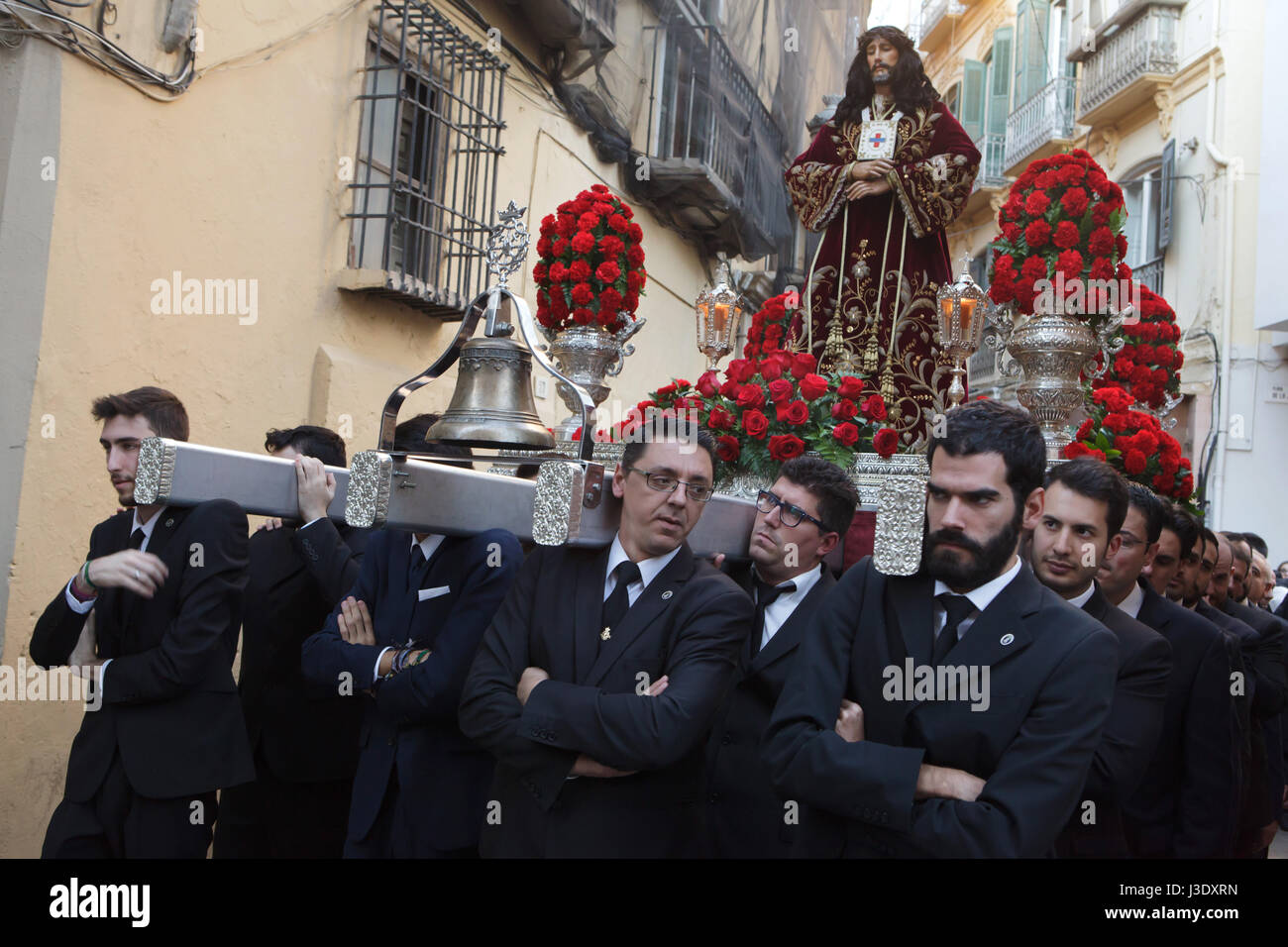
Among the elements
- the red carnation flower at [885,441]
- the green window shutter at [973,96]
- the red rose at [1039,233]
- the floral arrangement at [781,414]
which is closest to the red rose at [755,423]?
the floral arrangement at [781,414]

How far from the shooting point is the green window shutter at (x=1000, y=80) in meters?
19.4

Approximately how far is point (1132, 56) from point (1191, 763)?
14.4 meters

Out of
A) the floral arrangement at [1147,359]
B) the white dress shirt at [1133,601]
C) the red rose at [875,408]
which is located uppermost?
the floral arrangement at [1147,359]

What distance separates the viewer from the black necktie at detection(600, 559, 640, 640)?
2.91 metres

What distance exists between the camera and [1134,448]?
4332mm

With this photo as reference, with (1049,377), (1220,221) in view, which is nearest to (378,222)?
(1049,377)

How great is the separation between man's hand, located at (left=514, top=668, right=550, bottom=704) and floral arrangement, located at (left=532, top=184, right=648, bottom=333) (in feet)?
8.82

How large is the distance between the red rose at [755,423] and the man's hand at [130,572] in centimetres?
199

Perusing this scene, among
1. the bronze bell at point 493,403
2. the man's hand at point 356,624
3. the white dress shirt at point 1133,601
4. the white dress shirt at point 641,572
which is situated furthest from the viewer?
the white dress shirt at point 1133,601

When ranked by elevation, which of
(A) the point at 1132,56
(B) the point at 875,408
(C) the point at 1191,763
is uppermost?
(A) the point at 1132,56

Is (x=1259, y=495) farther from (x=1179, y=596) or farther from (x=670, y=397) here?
(x=670, y=397)

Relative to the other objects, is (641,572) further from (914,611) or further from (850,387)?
(850,387)

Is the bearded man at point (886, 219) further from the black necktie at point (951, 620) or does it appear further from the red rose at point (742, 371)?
the black necktie at point (951, 620)

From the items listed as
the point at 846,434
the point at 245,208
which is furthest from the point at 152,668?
the point at 245,208
